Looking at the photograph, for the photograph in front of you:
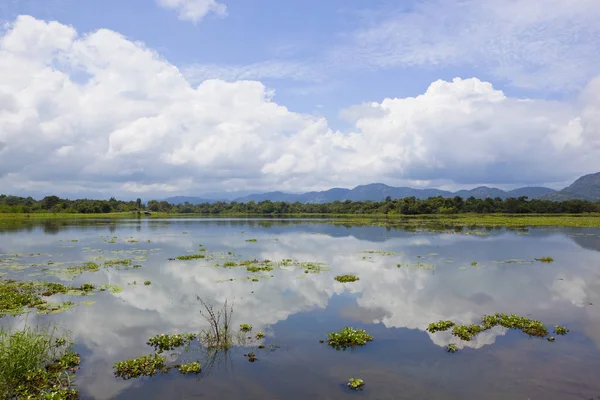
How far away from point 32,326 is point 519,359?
19.5 metres

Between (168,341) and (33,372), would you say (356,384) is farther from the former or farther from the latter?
(33,372)

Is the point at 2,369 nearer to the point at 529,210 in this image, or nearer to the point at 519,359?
the point at 519,359

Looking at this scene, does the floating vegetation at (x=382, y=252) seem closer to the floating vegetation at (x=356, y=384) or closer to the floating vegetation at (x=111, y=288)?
the floating vegetation at (x=111, y=288)

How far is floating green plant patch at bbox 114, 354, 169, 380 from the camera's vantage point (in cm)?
1188

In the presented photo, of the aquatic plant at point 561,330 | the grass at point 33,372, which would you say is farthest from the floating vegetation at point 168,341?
the aquatic plant at point 561,330

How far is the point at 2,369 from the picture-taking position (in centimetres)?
1064

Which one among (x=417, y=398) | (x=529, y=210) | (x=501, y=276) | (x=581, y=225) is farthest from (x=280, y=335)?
(x=529, y=210)

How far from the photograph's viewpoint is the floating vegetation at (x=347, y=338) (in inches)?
564

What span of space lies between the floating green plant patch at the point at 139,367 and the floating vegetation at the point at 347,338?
6.16 m

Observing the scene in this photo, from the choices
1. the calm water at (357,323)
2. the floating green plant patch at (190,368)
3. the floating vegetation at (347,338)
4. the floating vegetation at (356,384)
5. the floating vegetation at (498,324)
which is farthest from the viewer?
the floating vegetation at (498,324)

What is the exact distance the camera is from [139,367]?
1212cm

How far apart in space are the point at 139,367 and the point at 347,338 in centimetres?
749

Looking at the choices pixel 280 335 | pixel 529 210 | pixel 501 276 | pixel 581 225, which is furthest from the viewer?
pixel 529 210

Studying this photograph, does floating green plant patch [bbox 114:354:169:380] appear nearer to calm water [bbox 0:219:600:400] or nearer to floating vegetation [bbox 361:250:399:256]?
calm water [bbox 0:219:600:400]
